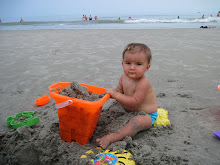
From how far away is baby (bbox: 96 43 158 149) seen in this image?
1.85 meters

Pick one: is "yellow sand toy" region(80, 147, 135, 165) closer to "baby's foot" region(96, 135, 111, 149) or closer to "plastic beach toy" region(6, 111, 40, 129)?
"baby's foot" region(96, 135, 111, 149)

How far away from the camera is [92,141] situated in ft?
6.06

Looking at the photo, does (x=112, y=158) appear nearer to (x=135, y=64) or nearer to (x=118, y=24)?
(x=135, y=64)

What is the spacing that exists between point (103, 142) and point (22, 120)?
1039mm

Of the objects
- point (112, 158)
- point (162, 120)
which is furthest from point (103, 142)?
point (162, 120)

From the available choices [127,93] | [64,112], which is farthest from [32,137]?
[127,93]

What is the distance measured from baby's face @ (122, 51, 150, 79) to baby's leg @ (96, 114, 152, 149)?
1.44 ft

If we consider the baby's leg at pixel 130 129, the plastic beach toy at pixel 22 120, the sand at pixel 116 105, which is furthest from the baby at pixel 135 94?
the plastic beach toy at pixel 22 120

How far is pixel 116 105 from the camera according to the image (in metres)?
2.21

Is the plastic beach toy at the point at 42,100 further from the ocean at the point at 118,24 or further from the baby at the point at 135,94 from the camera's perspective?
the ocean at the point at 118,24

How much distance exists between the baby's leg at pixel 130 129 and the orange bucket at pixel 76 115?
167 millimetres

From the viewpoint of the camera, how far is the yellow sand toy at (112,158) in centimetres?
150

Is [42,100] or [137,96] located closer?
[137,96]

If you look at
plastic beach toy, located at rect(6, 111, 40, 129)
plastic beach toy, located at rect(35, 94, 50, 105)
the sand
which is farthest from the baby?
plastic beach toy, located at rect(35, 94, 50, 105)
